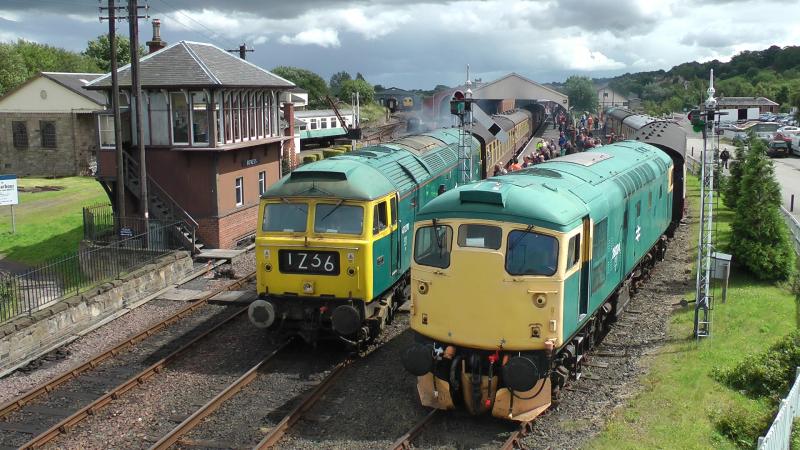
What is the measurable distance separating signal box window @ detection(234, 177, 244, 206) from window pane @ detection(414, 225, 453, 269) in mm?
15865

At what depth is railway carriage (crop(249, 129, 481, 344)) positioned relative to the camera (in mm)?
13336

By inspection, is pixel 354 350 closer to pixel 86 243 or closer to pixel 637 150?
pixel 637 150

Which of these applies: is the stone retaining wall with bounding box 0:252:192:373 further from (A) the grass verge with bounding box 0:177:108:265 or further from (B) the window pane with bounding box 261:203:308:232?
(A) the grass verge with bounding box 0:177:108:265

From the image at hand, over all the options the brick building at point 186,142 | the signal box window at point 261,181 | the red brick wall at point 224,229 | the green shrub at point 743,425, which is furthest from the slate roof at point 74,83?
the green shrub at point 743,425

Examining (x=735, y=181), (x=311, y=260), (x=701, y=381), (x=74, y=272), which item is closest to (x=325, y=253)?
(x=311, y=260)

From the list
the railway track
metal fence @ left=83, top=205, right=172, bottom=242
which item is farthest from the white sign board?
the railway track

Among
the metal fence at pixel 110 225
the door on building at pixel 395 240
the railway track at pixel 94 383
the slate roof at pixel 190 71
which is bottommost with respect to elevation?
the railway track at pixel 94 383

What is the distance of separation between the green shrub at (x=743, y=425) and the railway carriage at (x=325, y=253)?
5.97 m

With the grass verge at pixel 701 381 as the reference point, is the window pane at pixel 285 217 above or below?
above

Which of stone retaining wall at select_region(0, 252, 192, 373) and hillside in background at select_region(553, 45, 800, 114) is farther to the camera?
hillside in background at select_region(553, 45, 800, 114)

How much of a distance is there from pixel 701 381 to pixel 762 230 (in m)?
7.99

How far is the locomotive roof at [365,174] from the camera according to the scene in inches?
534

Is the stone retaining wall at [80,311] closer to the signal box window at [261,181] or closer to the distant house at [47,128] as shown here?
the signal box window at [261,181]

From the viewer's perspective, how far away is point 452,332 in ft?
34.4
